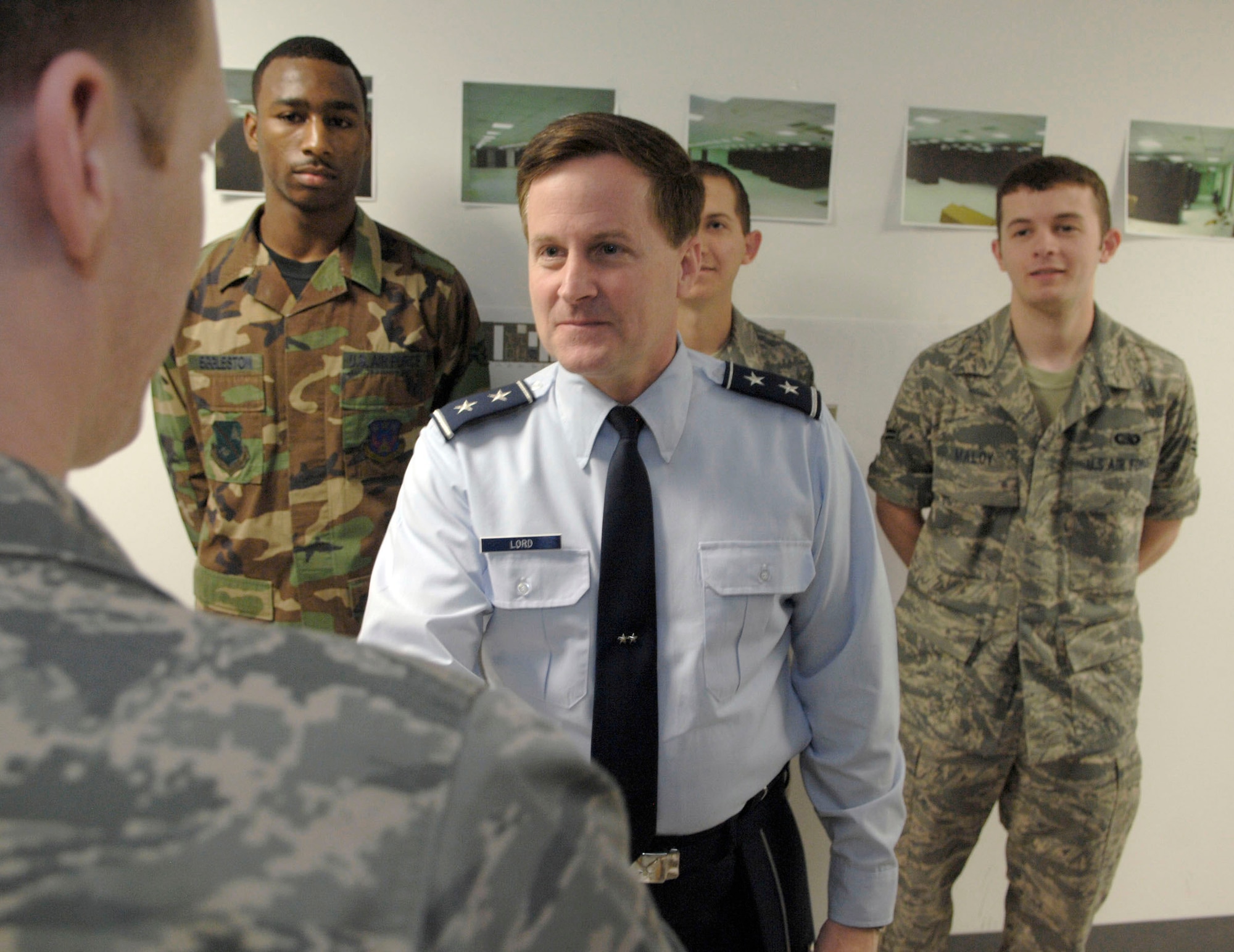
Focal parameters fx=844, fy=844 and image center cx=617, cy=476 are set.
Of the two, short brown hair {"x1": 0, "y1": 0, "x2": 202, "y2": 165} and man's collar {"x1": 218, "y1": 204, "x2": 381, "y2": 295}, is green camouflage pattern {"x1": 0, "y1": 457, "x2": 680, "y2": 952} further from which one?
man's collar {"x1": 218, "y1": 204, "x2": 381, "y2": 295}

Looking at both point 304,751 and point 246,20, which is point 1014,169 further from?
point 304,751

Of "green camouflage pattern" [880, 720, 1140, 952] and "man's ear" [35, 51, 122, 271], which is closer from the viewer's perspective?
"man's ear" [35, 51, 122, 271]

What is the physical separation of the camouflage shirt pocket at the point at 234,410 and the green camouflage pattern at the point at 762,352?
1.00 meters

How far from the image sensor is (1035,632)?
5.97 feet

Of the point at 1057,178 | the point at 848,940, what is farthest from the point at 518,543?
the point at 1057,178

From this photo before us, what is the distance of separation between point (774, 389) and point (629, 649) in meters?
0.43

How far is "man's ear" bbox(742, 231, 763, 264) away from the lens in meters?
2.00

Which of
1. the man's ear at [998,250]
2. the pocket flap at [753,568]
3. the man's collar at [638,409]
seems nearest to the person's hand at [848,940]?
the pocket flap at [753,568]

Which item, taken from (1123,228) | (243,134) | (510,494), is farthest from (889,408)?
(243,134)

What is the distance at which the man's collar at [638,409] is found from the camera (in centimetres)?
114

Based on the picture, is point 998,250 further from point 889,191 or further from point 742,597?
point 742,597

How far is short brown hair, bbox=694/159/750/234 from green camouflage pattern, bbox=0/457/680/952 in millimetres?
1786

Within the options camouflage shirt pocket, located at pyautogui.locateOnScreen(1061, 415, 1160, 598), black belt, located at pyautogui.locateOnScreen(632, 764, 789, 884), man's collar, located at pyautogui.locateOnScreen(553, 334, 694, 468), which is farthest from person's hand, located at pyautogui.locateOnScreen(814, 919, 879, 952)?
camouflage shirt pocket, located at pyautogui.locateOnScreen(1061, 415, 1160, 598)

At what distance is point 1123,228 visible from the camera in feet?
7.00
